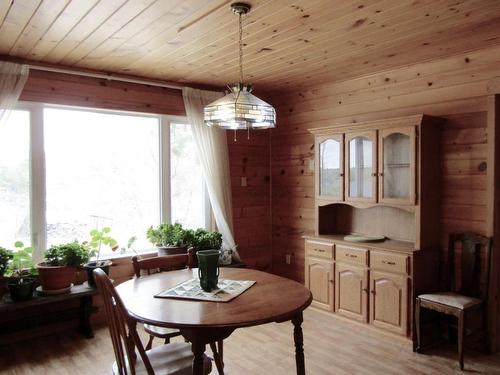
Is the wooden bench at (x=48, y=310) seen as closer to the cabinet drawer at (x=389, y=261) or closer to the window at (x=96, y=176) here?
the window at (x=96, y=176)

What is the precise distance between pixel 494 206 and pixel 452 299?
77 centimetres

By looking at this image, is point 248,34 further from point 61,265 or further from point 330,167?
point 61,265

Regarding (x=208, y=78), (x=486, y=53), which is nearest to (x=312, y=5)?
(x=486, y=53)

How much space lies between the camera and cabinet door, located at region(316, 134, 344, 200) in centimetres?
381

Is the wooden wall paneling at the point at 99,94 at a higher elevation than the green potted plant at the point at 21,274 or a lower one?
higher

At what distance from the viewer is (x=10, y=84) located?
3.27m

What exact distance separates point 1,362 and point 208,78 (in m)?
2.99

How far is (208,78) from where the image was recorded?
162 inches

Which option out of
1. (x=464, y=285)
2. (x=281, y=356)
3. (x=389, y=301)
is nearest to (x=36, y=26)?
(x=281, y=356)

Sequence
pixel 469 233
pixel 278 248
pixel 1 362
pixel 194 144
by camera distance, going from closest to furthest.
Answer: pixel 1 362, pixel 469 233, pixel 194 144, pixel 278 248

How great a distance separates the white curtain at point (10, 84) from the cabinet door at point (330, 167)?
2662 millimetres

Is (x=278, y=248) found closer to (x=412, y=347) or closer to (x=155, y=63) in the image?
(x=412, y=347)

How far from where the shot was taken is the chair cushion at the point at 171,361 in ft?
6.37

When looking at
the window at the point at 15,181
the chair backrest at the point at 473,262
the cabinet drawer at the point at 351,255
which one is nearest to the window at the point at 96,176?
the window at the point at 15,181
